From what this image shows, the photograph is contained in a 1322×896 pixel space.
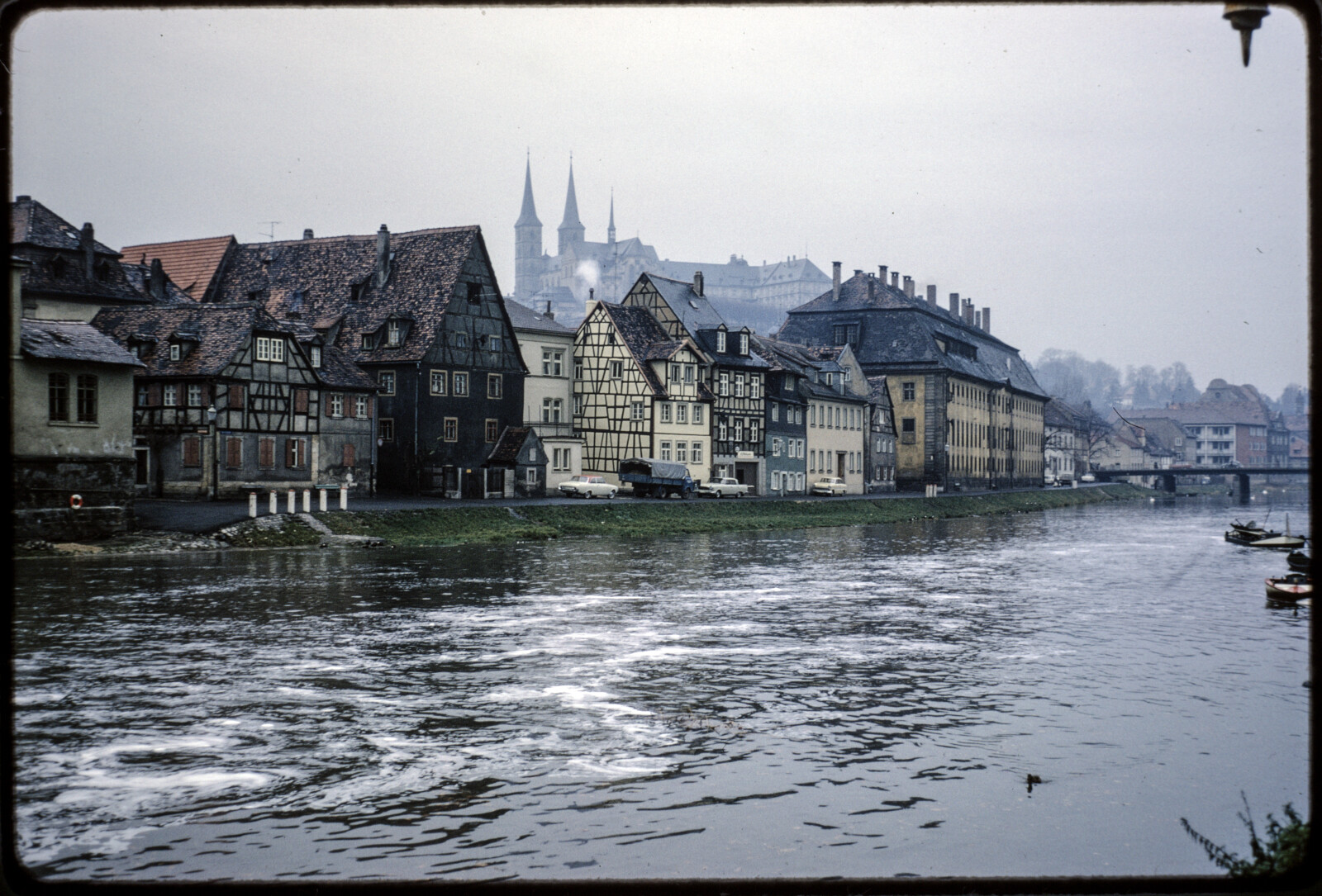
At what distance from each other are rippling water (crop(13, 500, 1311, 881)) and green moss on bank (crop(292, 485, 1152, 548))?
13.2m

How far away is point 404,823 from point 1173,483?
436ft

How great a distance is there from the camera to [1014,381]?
421 ft

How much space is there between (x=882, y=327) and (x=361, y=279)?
51.2 metres

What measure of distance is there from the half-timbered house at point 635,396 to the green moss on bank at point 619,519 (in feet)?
27.1

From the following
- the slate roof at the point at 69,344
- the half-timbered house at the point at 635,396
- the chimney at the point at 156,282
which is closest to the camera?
the slate roof at the point at 69,344

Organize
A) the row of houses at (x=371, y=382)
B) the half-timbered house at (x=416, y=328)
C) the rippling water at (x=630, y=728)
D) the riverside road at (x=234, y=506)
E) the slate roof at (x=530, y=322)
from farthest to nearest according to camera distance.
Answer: the slate roof at (x=530, y=322) → the half-timbered house at (x=416, y=328) → the riverside road at (x=234, y=506) → the row of houses at (x=371, y=382) → the rippling water at (x=630, y=728)

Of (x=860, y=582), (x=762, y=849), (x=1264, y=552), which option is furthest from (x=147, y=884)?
(x=1264, y=552)

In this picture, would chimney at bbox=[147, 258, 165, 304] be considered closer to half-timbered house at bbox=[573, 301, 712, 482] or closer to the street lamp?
the street lamp

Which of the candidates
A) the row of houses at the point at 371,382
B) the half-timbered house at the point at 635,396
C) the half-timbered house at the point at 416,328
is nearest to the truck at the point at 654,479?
the row of houses at the point at 371,382

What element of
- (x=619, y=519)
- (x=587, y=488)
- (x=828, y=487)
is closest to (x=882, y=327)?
(x=828, y=487)

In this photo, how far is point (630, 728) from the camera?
52.5 ft

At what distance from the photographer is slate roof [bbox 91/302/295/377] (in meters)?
50.0

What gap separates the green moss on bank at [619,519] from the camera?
45.4 meters

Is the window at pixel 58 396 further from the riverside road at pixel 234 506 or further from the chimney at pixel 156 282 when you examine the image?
the chimney at pixel 156 282
